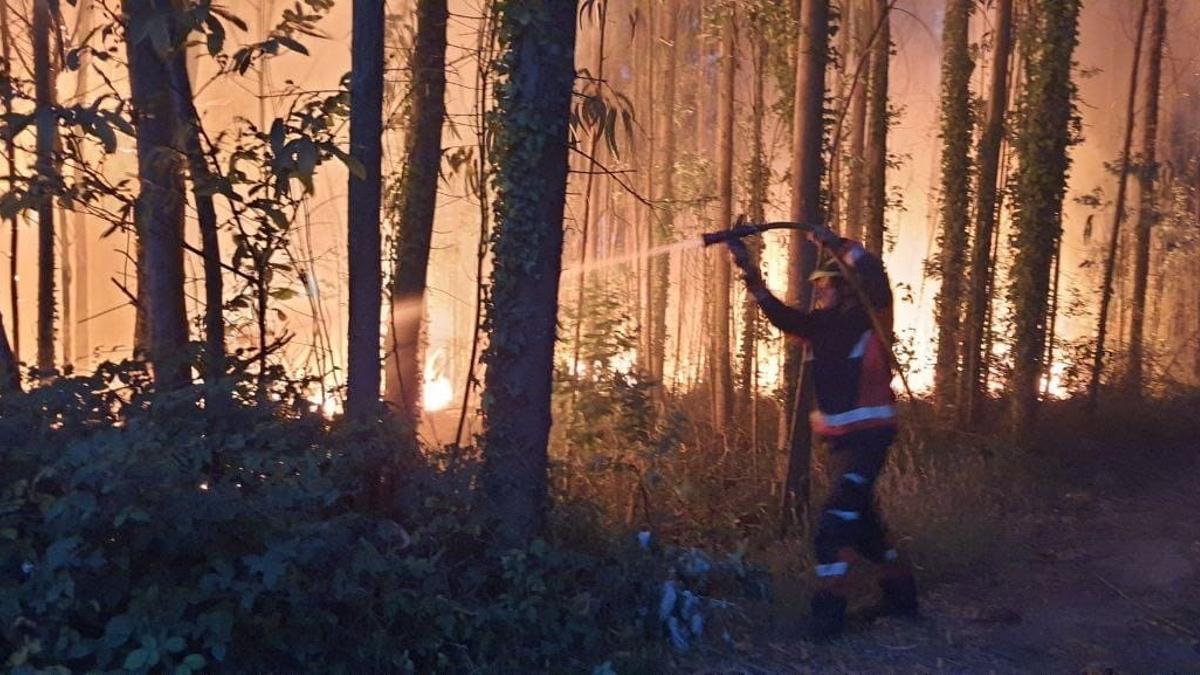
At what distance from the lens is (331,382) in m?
7.27

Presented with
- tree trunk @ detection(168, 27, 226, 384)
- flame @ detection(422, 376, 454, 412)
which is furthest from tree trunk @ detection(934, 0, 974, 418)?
tree trunk @ detection(168, 27, 226, 384)

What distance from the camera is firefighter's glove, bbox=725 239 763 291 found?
5.83 m

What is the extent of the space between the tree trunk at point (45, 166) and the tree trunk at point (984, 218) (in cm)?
802

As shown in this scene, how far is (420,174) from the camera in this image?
8.00 m

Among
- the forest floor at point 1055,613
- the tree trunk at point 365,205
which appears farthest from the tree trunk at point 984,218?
the tree trunk at point 365,205

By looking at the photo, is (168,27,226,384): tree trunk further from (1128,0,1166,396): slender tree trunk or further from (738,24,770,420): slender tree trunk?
(1128,0,1166,396): slender tree trunk

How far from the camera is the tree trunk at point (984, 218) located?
1090cm

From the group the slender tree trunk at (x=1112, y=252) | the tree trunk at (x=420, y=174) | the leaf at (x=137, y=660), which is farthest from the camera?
the slender tree trunk at (x=1112, y=252)

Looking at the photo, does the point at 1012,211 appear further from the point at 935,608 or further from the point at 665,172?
the point at 935,608

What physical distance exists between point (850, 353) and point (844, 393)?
0.69 feet

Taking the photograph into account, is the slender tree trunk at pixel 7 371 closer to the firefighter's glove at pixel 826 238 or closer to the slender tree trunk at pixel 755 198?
the firefighter's glove at pixel 826 238

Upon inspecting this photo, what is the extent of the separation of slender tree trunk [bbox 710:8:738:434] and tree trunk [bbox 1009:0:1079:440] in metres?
2.64

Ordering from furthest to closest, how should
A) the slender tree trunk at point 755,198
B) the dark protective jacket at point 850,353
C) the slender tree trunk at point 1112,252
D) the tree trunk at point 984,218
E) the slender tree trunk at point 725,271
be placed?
the slender tree trunk at point 1112,252, the tree trunk at point 984,218, the slender tree trunk at point 725,271, the slender tree trunk at point 755,198, the dark protective jacket at point 850,353

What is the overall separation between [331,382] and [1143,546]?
18.5 ft
